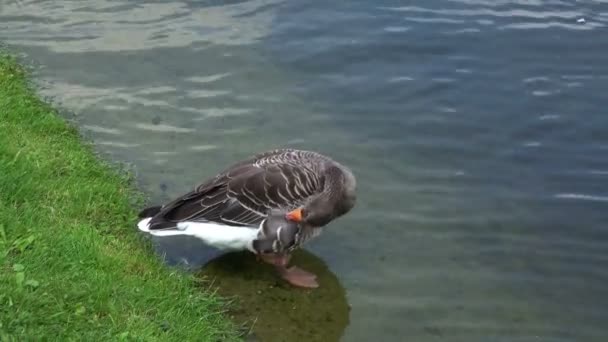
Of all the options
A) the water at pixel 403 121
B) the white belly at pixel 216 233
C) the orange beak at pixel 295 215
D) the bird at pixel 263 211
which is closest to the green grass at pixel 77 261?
the white belly at pixel 216 233

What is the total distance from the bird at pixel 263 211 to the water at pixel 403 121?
1.55ft

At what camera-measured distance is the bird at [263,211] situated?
6840mm

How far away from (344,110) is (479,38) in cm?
249

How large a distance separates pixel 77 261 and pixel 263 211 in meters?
1.70

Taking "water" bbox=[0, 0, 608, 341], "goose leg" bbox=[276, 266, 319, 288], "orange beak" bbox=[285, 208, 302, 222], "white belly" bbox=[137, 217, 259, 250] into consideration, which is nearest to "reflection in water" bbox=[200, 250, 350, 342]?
"goose leg" bbox=[276, 266, 319, 288]

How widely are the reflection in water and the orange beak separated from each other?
53 centimetres

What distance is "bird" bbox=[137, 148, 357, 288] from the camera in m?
6.84

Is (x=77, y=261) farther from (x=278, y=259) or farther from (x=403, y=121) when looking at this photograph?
(x=403, y=121)

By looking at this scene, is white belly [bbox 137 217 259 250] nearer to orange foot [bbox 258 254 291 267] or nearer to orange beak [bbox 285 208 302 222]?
orange foot [bbox 258 254 291 267]

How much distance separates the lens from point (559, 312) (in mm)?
6746

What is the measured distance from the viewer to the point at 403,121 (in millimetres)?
9453

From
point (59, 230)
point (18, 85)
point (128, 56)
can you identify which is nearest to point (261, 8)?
point (128, 56)

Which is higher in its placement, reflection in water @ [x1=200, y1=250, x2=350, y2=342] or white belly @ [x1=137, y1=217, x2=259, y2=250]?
white belly @ [x1=137, y1=217, x2=259, y2=250]

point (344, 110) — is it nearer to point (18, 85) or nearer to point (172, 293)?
point (18, 85)
